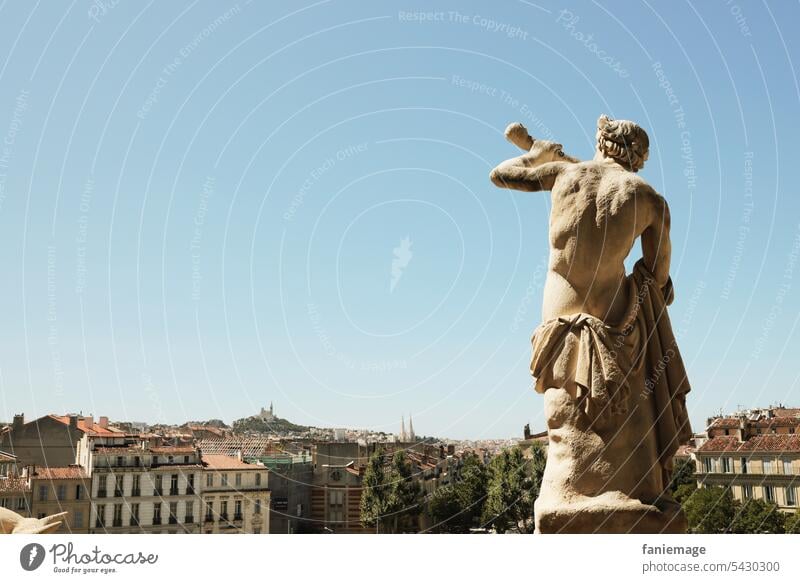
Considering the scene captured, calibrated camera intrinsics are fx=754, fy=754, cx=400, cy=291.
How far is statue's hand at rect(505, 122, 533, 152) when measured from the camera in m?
6.71

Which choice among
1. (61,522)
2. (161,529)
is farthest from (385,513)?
(61,522)

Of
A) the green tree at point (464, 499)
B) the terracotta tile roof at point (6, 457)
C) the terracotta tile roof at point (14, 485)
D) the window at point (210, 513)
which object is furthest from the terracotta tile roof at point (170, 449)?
the green tree at point (464, 499)

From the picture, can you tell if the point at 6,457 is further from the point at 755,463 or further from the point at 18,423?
the point at 755,463

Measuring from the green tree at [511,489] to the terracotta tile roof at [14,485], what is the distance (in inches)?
1063

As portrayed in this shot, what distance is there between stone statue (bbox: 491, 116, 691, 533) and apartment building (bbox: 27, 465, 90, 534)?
42.0m

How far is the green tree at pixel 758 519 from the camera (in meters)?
42.4

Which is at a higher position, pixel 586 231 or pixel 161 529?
pixel 586 231

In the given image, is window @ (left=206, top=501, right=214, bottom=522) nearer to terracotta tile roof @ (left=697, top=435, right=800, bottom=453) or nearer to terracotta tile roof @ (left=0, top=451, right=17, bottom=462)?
terracotta tile roof @ (left=0, top=451, right=17, bottom=462)
